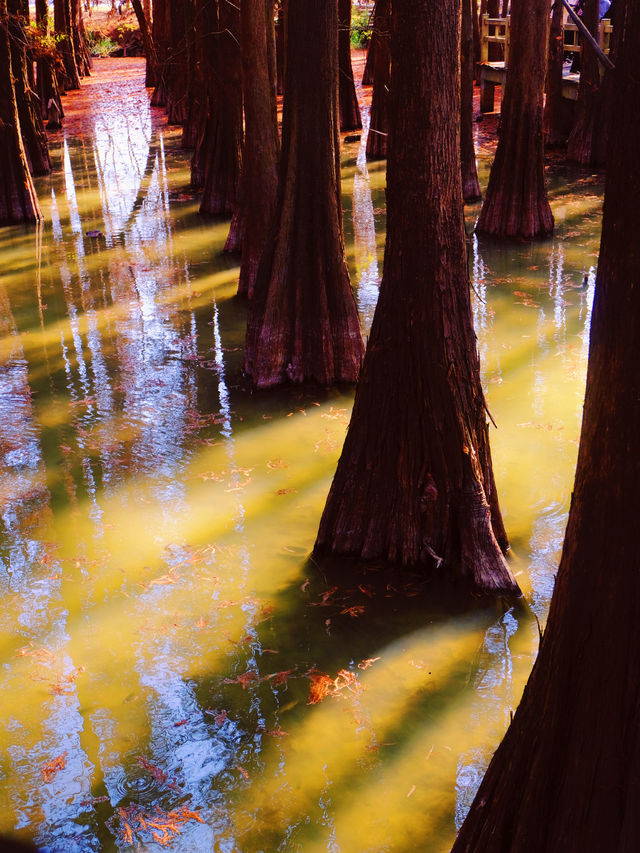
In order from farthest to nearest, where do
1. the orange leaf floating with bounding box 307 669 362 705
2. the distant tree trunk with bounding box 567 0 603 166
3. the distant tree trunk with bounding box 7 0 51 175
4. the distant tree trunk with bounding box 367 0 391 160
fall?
the distant tree trunk with bounding box 367 0 391 160
the distant tree trunk with bounding box 567 0 603 166
the distant tree trunk with bounding box 7 0 51 175
the orange leaf floating with bounding box 307 669 362 705

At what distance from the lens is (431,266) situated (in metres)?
4.40

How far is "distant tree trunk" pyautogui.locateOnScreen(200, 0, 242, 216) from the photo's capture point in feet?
40.2

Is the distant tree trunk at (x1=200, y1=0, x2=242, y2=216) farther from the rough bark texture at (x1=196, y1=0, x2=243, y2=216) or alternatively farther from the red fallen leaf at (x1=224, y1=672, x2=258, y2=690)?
the red fallen leaf at (x1=224, y1=672, x2=258, y2=690)

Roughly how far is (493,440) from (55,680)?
3.40 metres

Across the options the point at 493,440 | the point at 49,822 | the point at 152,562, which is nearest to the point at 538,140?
the point at 493,440

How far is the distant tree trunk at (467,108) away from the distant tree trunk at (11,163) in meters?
6.36

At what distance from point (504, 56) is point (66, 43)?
1757cm

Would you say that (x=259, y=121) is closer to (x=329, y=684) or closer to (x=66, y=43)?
(x=329, y=684)

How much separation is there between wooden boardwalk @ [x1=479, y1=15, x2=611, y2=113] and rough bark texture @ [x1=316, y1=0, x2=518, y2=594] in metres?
11.4

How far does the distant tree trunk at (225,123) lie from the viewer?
1227 centimetres

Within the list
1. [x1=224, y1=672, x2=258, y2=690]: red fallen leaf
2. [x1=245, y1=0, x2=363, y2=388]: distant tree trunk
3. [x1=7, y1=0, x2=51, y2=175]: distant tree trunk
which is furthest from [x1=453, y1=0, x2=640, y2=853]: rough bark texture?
[x1=7, y1=0, x2=51, y2=175]: distant tree trunk

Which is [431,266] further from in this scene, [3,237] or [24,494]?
[3,237]

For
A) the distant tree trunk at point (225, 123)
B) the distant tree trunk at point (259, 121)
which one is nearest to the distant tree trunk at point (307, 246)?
the distant tree trunk at point (259, 121)

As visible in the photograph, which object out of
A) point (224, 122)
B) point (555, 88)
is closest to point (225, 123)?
point (224, 122)
